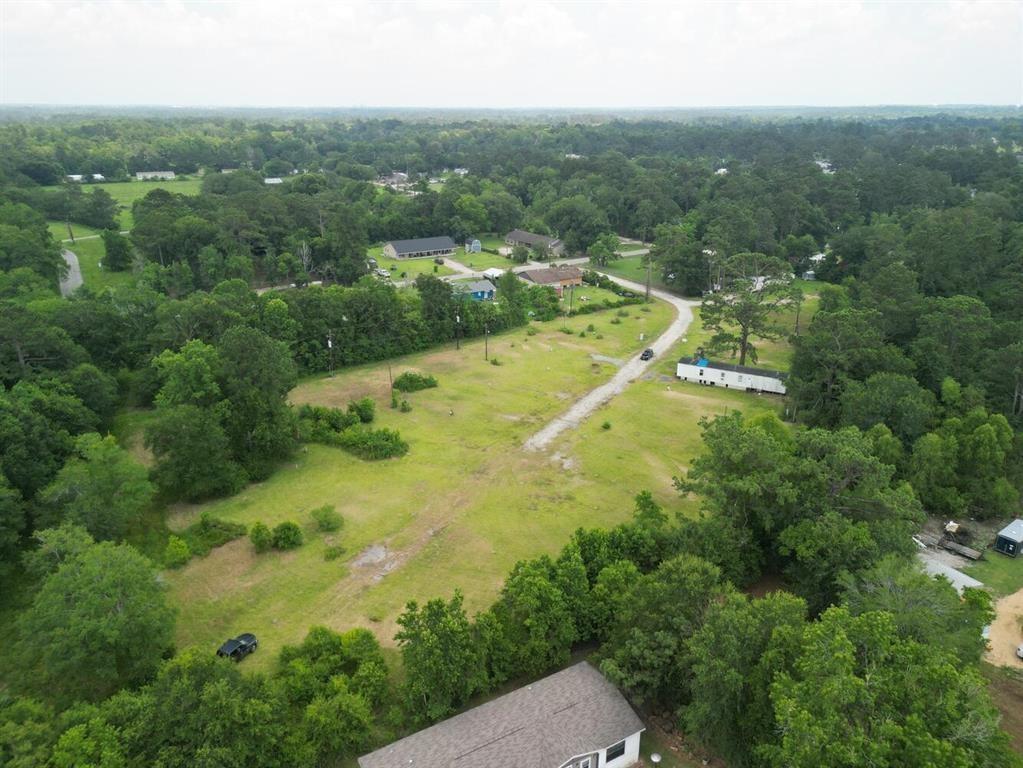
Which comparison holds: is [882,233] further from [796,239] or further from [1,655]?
[1,655]

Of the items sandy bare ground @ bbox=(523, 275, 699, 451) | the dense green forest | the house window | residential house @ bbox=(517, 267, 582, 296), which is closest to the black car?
the dense green forest

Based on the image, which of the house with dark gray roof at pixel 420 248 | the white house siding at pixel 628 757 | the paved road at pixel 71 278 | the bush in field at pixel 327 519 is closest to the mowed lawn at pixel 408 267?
the house with dark gray roof at pixel 420 248

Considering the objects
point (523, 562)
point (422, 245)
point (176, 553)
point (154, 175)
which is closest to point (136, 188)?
point (154, 175)

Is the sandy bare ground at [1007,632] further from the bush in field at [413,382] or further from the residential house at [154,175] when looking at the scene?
the residential house at [154,175]

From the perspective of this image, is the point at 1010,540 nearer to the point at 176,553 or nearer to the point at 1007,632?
the point at 1007,632

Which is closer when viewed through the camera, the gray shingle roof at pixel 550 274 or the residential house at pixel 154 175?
the gray shingle roof at pixel 550 274

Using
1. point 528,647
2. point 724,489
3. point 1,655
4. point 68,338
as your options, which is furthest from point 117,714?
point 68,338
